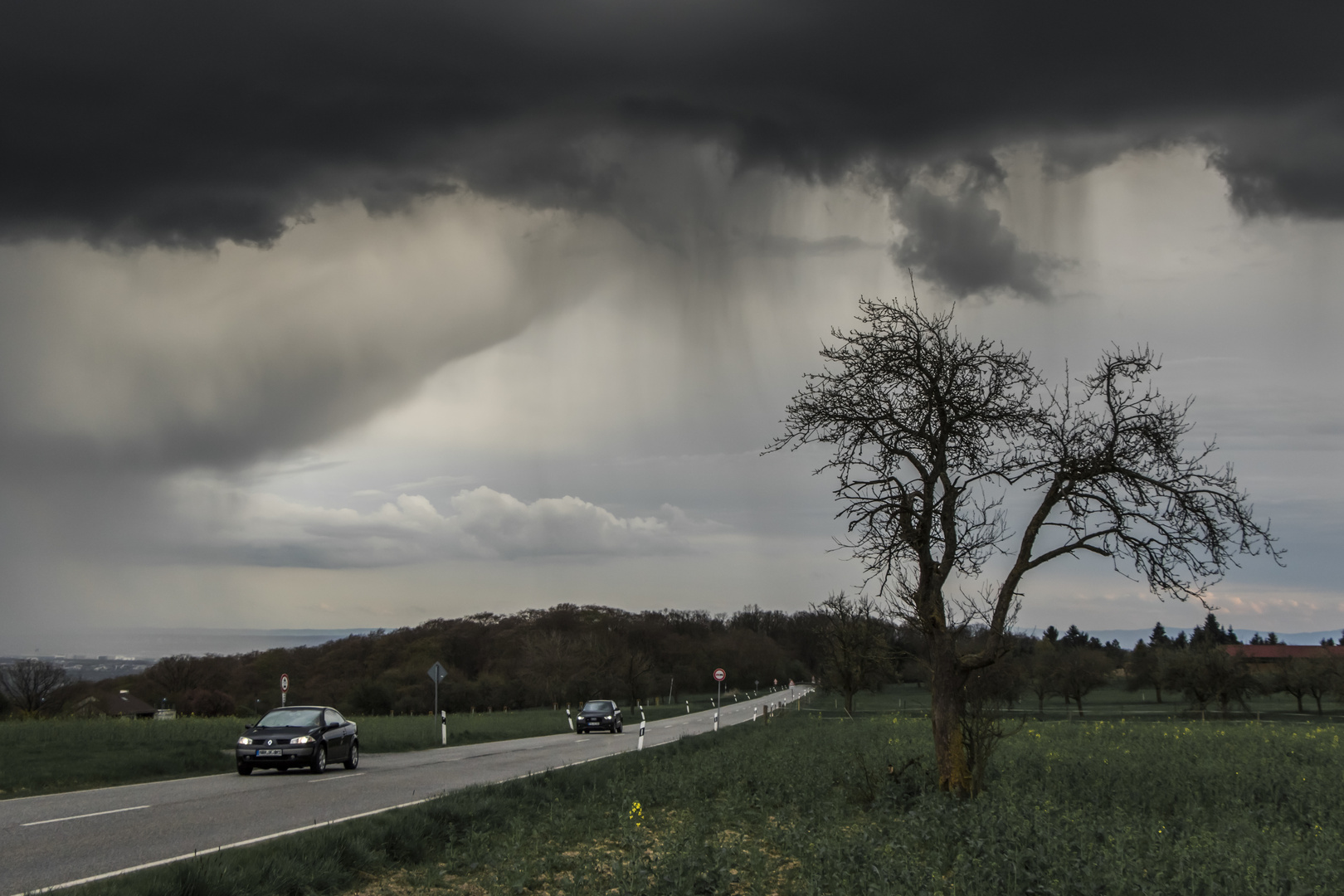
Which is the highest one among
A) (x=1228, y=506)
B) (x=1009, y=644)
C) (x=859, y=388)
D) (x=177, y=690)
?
(x=859, y=388)

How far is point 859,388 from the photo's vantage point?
1562cm

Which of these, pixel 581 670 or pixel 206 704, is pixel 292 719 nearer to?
pixel 581 670

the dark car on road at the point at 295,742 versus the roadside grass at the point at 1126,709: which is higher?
the dark car on road at the point at 295,742

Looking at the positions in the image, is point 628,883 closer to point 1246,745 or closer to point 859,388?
point 859,388

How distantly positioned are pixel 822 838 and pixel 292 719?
15.3 meters

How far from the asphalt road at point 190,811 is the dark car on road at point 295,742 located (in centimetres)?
35

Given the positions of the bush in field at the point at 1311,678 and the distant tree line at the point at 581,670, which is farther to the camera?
the bush in field at the point at 1311,678

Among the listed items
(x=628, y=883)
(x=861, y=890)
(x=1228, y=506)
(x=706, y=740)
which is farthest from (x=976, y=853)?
(x=706, y=740)

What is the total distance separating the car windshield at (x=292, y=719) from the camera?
21.8 m

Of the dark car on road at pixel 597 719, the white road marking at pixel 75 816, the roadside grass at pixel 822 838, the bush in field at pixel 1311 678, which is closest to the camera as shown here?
the roadside grass at pixel 822 838

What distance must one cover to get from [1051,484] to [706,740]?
62.2 ft

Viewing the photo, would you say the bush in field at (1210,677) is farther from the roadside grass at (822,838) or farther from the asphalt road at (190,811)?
the asphalt road at (190,811)

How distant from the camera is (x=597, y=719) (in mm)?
44000

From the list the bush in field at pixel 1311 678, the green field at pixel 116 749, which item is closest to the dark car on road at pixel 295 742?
the green field at pixel 116 749
